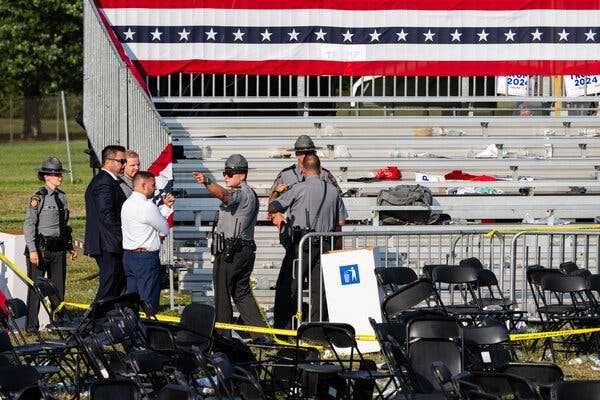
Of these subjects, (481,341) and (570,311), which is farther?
(570,311)

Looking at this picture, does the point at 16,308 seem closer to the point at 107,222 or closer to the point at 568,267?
the point at 107,222

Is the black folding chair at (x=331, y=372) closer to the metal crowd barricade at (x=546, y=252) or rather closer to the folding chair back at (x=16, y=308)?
the folding chair back at (x=16, y=308)

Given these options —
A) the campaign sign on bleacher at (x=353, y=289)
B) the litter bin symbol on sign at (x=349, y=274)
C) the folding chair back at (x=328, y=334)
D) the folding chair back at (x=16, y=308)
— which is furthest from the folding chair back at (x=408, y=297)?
the folding chair back at (x=16, y=308)

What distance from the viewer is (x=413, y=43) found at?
2050 cm

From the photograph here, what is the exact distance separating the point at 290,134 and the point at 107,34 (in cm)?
283

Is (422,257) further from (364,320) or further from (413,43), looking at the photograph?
(413,43)

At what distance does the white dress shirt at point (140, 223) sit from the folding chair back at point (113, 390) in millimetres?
→ 5648

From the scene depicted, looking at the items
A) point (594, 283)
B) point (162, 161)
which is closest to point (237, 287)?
point (594, 283)

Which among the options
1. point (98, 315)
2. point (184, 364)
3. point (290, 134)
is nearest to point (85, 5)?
point (290, 134)

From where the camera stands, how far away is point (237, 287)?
14.1 metres

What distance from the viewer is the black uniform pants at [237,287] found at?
14023 mm

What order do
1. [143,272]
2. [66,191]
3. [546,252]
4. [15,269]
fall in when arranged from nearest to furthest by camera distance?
1. [143,272]
2. [15,269]
3. [546,252]
4. [66,191]

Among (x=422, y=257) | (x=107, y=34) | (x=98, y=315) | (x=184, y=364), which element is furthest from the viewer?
(x=107, y=34)

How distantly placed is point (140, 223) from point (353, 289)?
1933mm
